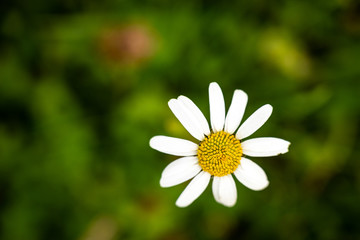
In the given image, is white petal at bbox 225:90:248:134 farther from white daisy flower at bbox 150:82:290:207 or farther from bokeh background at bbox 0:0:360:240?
bokeh background at bbox 0:0:360:240

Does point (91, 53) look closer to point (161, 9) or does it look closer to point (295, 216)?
point (161, 9)

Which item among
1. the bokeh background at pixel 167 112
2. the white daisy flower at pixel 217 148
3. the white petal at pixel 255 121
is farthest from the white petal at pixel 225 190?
the bokeh background at pixel 167 112

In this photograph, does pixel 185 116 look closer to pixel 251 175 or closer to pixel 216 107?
pixel 216 107

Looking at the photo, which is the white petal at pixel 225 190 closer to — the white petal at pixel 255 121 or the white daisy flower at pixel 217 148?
the white daisy flower at pixel 217 148

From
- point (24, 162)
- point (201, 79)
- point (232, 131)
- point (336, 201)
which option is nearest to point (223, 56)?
point (201, 79)

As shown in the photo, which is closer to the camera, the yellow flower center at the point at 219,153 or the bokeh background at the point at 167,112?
the yellow flower center at the point at 219,153

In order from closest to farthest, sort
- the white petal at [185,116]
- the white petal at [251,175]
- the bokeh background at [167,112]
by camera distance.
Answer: the white petal at [251,175] → the white petal at [185,116] → the bokeh background at [167,112]
